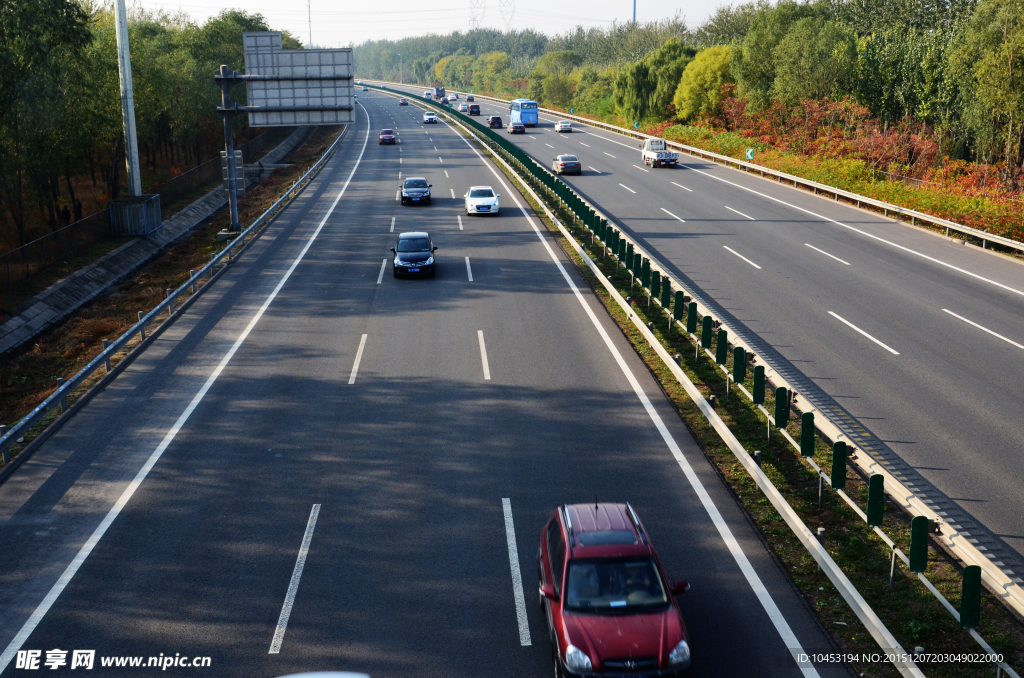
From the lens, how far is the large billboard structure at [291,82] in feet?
126

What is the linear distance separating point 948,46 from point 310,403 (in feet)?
184

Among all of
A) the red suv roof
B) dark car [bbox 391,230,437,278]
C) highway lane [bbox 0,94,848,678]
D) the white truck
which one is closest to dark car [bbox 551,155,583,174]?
the white truck

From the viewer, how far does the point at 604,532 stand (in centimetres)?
1012

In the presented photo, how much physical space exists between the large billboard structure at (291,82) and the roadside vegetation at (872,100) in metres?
27.9

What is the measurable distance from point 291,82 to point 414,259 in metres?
15.6

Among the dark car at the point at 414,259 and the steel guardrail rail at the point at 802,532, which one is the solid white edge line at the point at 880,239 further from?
the dark car at the point at 414,259

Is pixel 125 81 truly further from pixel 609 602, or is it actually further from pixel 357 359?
pixel 609 602

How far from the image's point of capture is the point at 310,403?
57.9 feet

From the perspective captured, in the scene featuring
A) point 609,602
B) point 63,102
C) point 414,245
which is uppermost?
point 63,102

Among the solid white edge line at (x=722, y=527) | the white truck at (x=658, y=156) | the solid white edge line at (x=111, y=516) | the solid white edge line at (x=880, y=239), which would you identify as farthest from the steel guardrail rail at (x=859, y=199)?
the solid white edge line at (x=111, y=516)

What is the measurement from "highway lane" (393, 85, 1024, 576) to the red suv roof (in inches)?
217

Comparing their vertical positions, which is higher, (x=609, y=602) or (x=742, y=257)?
(x=742, y=257)

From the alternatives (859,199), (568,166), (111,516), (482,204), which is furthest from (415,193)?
(111,516)

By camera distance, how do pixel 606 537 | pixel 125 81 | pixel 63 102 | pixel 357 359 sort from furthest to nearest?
pixel 125 81 < pixel 63 102 < pixel 357 359 < pixel 606 537
